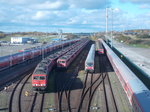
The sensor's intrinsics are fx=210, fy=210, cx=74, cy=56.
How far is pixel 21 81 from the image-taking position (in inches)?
1069

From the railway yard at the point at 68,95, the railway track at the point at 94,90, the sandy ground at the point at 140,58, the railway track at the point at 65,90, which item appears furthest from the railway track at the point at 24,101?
the sandy ground at the point at 140,58

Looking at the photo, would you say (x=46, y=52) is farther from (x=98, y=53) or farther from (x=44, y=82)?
(x=44, y=82)

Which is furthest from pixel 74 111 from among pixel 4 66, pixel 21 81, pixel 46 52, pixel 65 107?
pixel 46 52

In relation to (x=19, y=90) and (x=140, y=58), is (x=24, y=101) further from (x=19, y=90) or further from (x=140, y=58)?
(x=140, y=58)

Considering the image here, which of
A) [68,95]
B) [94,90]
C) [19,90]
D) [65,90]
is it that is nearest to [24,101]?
[19,90]

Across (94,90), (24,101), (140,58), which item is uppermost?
(140,58)

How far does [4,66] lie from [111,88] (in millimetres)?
18743

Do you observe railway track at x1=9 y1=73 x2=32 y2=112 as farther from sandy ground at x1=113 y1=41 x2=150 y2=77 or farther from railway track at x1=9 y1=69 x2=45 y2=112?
sandy ground at x1=113 y1=41 x2=150 y2=77

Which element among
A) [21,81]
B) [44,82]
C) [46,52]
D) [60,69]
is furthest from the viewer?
[46,52]

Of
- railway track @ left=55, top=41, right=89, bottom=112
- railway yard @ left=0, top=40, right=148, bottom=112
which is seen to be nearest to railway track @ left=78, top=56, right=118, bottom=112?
railway yard @ left=0, top=40, right=148, bottom=112

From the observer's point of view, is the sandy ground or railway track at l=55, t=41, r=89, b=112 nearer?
railway track at l=55, t=41, r=89, b=112

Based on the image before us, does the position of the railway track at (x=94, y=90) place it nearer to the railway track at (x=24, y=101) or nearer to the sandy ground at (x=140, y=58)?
the railway track at (x=24, y=101)

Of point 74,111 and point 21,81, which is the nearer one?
point 74,111

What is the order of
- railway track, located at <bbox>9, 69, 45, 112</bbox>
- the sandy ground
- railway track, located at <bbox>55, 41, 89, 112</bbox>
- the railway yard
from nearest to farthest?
railway track, located at <bbox>9, 69, 45, 112</bbox>
the railway yard
railway track, located at <bbox>55, 41, 89, 112</bbox>
the sandy ground
